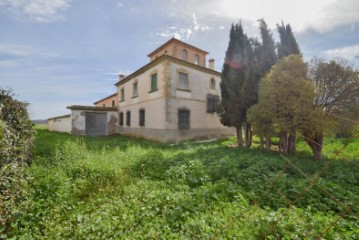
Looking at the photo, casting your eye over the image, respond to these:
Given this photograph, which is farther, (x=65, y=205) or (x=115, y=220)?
(x=65, y=205)

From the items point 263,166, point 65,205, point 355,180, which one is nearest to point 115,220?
point 65,205

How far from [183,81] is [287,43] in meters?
7.87

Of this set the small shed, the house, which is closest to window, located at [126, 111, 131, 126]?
the house

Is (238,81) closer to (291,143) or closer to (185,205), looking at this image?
(291,143)

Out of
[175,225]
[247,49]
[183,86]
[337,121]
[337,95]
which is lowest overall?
[175,225]

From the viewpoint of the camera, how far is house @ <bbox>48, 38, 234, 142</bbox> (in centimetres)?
1493

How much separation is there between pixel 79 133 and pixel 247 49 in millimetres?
17422

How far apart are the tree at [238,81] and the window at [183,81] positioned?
157 inches

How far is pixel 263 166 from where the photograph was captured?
5984 millimetres

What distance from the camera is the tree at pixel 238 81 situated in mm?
11102

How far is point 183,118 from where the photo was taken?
15.8m

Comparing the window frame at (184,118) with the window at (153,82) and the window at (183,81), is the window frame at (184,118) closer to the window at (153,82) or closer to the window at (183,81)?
the window at (183,81)

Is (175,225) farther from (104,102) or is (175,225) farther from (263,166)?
(104,102)

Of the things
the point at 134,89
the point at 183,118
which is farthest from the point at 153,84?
the point at 183,118
